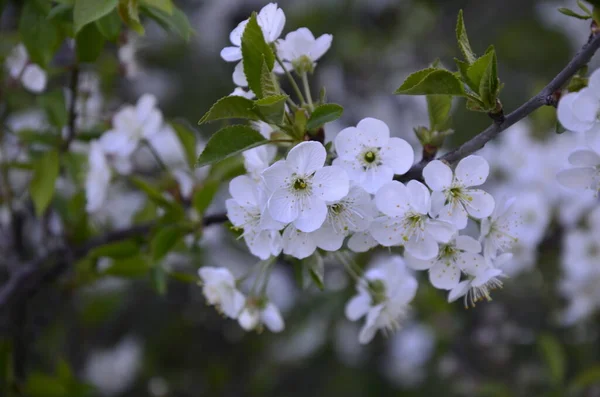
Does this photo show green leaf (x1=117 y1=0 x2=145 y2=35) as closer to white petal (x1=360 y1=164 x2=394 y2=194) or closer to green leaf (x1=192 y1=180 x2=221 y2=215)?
green leaf (x1=192 y1=180 x2=221 y2=215)

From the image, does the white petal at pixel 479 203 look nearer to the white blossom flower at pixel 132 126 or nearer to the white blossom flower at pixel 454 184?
the white blossom flower at pixel 454 184

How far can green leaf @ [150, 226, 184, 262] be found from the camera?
125 cm

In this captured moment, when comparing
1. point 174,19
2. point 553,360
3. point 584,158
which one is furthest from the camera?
point 553,360

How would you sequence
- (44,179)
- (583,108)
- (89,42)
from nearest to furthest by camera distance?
(583,108) → (89,42) → (44,179)

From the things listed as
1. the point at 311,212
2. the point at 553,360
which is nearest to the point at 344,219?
the point at 311,212

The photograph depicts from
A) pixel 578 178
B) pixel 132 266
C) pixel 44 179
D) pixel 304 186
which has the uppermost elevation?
pixel 304 186

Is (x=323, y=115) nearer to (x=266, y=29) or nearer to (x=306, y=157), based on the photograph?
(x=306, y=157)

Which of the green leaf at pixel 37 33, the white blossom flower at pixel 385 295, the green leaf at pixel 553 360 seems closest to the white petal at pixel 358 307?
the white blossom flower at pixel 385 295

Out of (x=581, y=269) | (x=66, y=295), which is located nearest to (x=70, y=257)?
(x=66, y=295)

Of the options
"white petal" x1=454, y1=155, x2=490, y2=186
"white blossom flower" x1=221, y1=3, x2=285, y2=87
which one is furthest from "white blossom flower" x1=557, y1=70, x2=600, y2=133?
"white blossom flower" x1=221, y1=3, x2=285, y2=87

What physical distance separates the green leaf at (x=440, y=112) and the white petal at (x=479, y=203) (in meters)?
0.13

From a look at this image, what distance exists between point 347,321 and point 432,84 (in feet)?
6.72

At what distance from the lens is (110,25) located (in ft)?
4.04

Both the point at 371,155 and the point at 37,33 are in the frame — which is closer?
the point at 371,155
